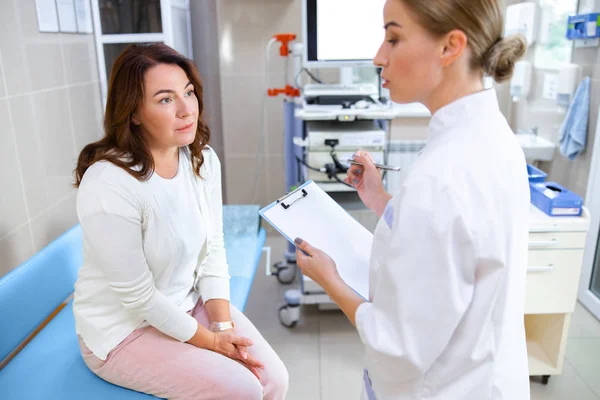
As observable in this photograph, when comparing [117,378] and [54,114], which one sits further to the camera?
[54,114]

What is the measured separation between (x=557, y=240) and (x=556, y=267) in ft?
0.33

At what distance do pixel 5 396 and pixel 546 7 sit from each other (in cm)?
302

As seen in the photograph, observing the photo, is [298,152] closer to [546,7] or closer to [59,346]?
[59,346]

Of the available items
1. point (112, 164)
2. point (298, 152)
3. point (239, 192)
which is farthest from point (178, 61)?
point (239, 192)

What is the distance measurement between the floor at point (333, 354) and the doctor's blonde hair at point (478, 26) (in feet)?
4.81

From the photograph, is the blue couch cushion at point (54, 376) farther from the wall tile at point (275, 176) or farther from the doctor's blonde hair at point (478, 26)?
the wall tile at point (275, 176)

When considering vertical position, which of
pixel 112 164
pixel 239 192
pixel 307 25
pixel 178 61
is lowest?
pixel 239 192

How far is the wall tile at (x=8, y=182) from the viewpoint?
5.05ft

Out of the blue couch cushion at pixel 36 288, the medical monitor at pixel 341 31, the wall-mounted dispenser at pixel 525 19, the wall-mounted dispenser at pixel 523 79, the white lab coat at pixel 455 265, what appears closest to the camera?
the white lab coat at pixel 455 265

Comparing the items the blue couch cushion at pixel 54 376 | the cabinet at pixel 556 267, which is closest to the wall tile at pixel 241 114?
the cabinet at pixel 556 267

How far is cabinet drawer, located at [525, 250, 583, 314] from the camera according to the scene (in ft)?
5.75

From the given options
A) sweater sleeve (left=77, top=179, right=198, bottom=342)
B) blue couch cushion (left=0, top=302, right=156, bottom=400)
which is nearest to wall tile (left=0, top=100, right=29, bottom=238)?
blue couch cushion (left=0, top=302, right=156, bottom=400)

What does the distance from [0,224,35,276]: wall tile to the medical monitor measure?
1.35m

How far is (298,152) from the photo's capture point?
8.17 ft
